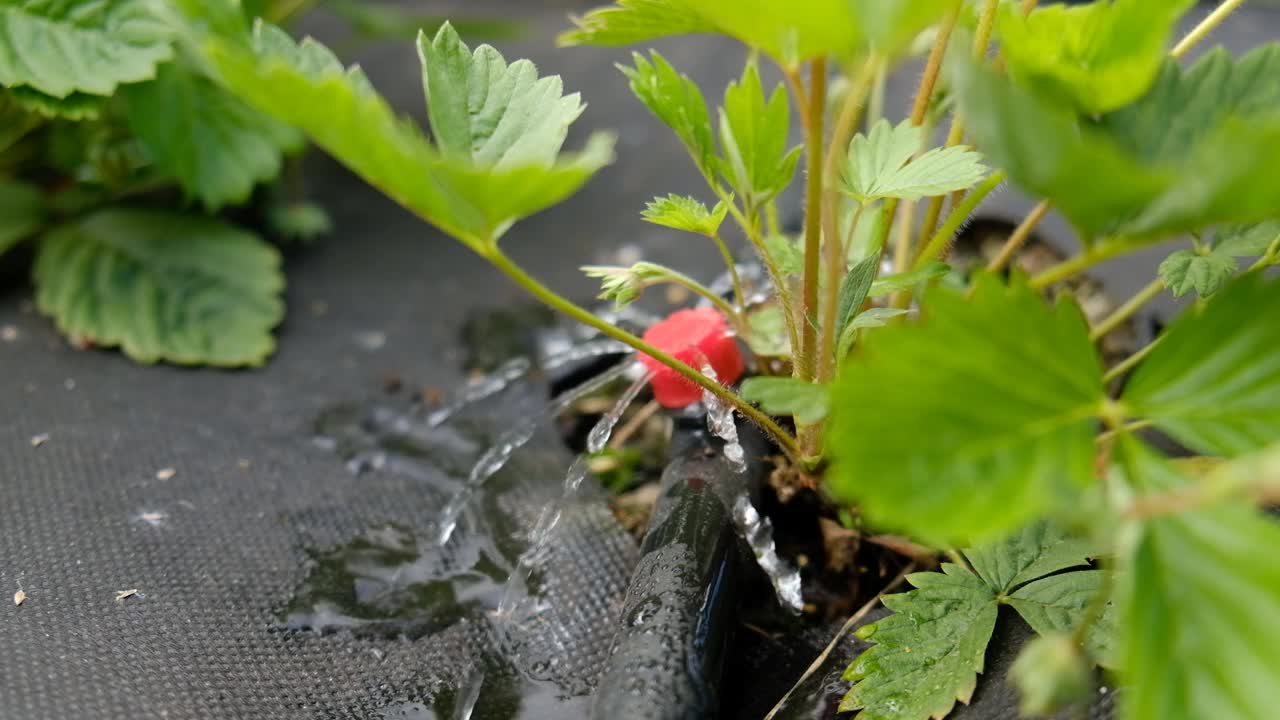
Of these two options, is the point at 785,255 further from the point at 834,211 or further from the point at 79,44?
the point at 79,44

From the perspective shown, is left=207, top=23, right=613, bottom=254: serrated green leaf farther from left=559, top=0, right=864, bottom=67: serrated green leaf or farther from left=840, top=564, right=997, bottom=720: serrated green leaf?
left=840, top=564, right=997, bottom=720: serrated green leaf

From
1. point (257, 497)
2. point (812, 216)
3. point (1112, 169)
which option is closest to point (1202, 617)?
point (1112, 169)

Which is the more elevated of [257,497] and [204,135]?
[204,135]

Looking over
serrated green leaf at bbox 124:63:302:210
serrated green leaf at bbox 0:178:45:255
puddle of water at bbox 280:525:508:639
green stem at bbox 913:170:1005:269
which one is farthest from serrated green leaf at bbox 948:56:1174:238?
serrated green leaf at bbox 0:178:45:255

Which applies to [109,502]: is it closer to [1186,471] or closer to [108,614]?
[108,614]

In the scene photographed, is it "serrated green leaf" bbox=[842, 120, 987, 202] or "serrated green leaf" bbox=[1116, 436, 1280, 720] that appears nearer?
"serrated green leaf" bbox=[1116, 436, 1280, 720]

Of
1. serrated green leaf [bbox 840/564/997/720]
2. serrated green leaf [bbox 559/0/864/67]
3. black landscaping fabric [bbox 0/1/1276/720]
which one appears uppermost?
serrated green leaf [bbox 559/0/864/67]

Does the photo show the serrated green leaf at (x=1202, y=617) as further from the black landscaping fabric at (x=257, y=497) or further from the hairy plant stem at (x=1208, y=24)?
the hairy plant stem at (x=1208, y=24)
